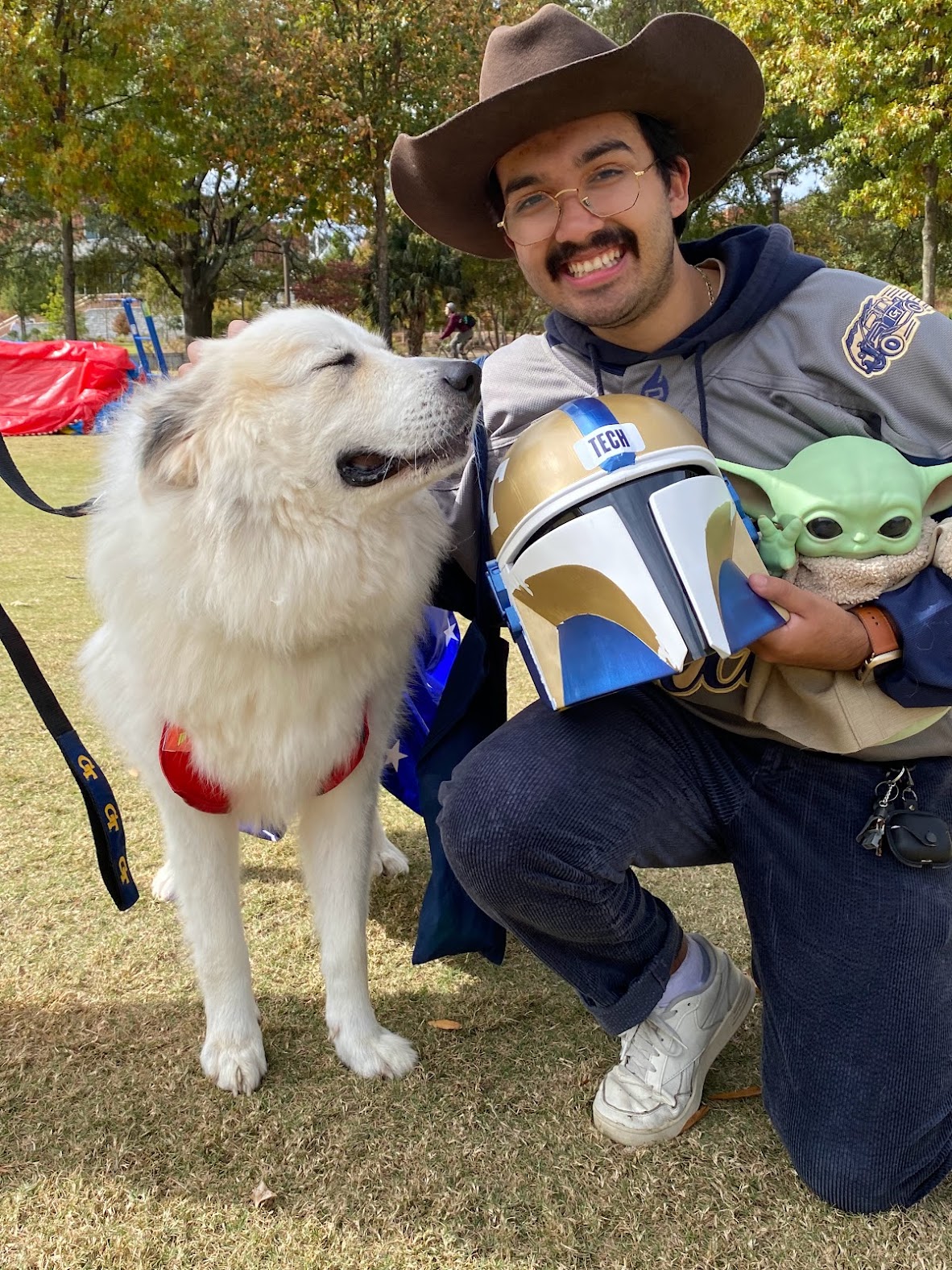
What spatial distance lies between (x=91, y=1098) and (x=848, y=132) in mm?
13049

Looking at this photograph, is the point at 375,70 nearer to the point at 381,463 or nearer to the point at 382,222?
the point at 382,222

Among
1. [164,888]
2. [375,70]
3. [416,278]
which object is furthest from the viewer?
[416,278]

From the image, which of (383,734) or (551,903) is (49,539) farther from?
(551,903)

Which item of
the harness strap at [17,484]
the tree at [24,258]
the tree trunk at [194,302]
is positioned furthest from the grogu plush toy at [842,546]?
the tree at [24,258]

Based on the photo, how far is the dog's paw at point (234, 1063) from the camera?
197 centimetres

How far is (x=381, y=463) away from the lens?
1.89 meters

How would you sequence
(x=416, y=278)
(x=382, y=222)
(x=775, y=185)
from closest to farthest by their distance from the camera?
(x=382, y=222)
(x=775, y=185)
(x=416, y=278)

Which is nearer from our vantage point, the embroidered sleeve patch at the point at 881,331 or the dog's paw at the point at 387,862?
the embroidered sleeve patch at the point at 881,331

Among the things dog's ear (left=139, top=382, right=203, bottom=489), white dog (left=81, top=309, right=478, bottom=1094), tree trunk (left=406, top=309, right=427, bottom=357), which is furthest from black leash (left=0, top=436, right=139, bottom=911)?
tree trunk (left=406, top=309, right=427, bottom=357)

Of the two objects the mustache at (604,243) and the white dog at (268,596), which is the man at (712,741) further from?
the white dog at (268,596)

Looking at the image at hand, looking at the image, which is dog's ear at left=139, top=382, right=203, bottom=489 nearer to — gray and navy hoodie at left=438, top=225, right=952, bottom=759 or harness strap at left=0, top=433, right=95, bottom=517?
harness strap at left=0, top=433, right=95, bottom=517

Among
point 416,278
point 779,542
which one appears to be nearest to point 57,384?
A: point 779,542

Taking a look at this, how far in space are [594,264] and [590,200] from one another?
13 centimetres

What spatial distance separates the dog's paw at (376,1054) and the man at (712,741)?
0.40 m
